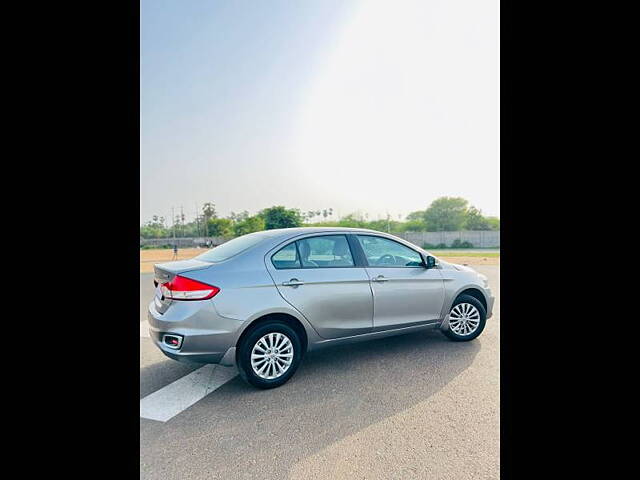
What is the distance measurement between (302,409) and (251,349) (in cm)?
72

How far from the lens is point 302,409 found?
8.88 feet

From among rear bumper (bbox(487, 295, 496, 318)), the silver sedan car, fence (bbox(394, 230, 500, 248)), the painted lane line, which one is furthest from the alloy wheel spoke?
rear bumper (bbox(487, 295, 496, 318))

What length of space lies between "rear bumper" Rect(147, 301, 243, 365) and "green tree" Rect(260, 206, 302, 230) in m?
1.31

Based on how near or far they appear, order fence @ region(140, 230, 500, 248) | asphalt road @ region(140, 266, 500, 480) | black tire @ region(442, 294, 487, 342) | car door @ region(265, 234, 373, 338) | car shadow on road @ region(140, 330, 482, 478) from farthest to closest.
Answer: black tire @ region(442, 294, 487, 342) → fence @ region(140, 230, 500, 248) → car door @ region(265, 234, 373, 338) → car shadow on road @ region(140, 330, 482, 478) → asphalt road @ region(140, 266, 500, 480)

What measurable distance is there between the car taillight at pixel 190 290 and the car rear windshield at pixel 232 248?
0.36m

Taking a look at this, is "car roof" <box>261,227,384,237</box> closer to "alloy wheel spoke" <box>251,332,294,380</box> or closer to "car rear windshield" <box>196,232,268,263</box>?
"car rear windshield" <box>196,232,268,263</box>

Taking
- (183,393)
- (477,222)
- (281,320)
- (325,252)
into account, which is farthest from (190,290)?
(477,222)

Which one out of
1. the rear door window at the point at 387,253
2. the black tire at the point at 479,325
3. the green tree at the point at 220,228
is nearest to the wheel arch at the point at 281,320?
the rear door window at the point at 387,253

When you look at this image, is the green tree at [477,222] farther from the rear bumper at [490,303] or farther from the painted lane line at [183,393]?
the painted lane line at [183,393]

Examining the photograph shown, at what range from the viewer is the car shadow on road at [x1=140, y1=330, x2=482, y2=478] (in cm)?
217

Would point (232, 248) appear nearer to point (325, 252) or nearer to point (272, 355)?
point (325, 252)

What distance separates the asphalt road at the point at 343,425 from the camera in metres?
2.03
